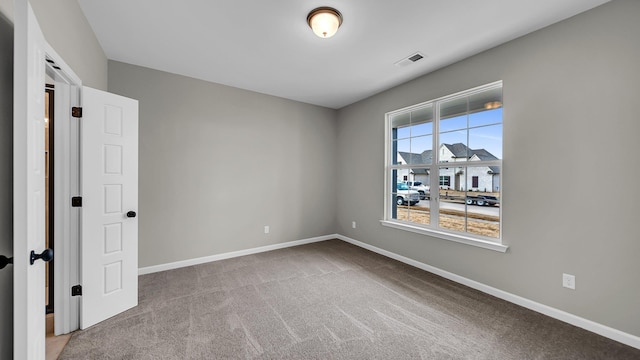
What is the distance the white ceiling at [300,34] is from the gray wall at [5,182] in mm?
1222

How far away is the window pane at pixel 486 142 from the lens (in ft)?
8.88

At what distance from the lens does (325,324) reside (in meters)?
2.16

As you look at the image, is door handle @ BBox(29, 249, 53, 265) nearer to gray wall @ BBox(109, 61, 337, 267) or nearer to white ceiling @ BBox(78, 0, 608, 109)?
white ceiling @ BBox(78, 0, 608, 109)

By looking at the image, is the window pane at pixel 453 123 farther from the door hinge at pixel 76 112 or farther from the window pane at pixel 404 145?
the door hinge at pixel 76 112

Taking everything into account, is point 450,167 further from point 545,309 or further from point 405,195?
point 545,309

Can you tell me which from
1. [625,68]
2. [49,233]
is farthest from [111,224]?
[625,68]

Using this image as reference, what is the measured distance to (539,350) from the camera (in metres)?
1.84

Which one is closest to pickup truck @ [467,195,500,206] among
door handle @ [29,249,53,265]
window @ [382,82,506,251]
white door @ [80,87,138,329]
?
window @ [382,82,506,251]

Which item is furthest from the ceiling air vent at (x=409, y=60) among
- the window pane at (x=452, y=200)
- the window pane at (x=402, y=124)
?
the window pane at (x=452, y=200)

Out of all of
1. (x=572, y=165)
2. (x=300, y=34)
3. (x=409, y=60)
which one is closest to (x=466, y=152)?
(x=572, y=165)

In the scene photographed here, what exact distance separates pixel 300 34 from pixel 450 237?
9.67 feet

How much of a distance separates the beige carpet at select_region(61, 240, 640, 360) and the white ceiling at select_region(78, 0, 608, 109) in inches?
108

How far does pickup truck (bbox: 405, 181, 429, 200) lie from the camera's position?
138 inches

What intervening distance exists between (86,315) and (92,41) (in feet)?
8.58
